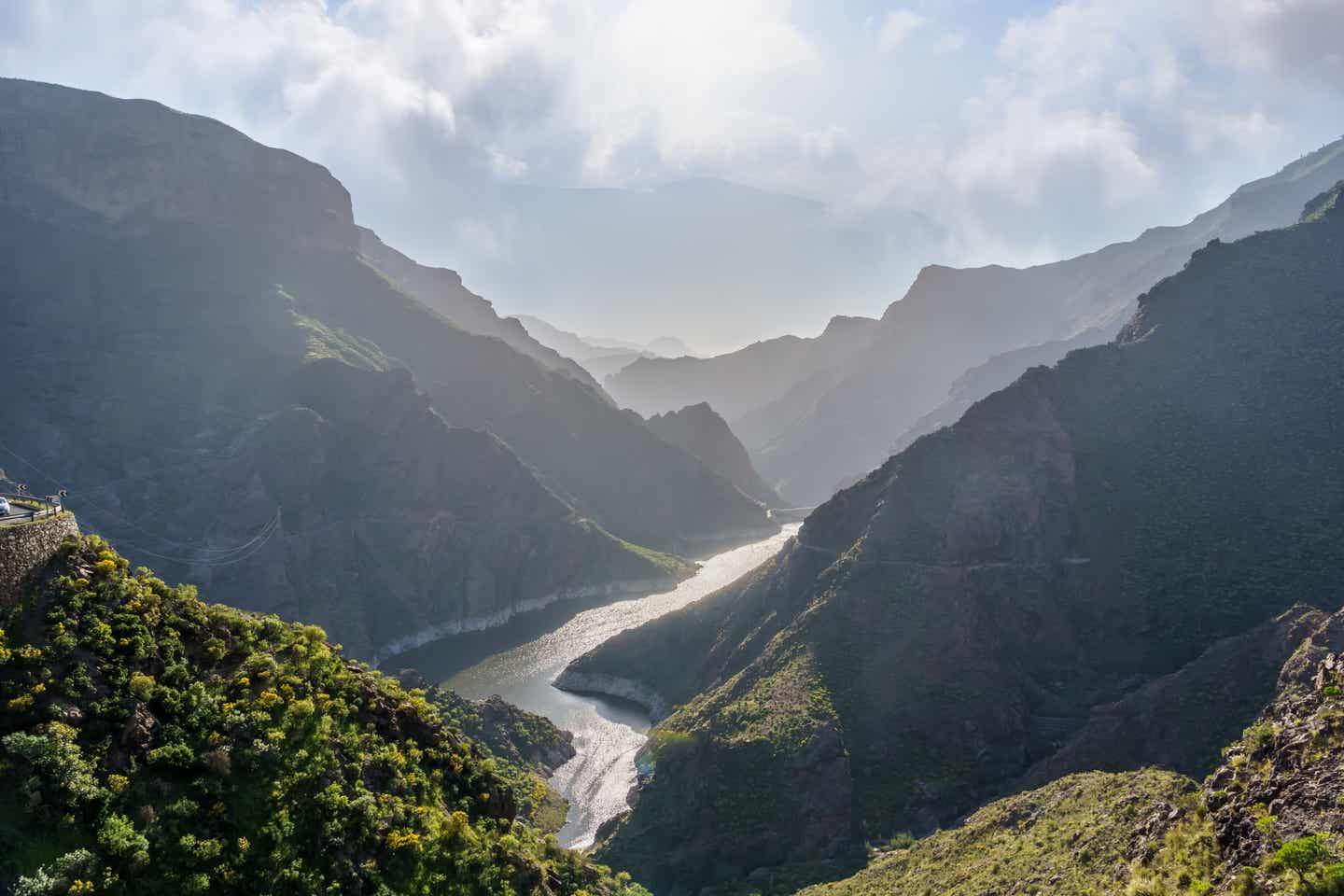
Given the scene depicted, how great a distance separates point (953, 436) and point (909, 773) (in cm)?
4099

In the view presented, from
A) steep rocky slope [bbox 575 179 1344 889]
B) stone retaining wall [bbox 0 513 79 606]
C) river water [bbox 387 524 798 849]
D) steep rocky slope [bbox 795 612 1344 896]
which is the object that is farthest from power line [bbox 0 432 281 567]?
steep rocky slope [bbox 795 612 1344 896]

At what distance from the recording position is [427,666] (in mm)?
132750

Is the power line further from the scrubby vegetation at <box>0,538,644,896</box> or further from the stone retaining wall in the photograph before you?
the stone retaining wall

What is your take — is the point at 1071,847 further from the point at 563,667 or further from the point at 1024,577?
the point at 563,667

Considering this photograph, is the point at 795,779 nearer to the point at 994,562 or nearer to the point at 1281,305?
the point at 994,562

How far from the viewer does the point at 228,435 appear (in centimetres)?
14975

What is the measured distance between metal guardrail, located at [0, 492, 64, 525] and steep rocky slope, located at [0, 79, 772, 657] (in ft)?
353

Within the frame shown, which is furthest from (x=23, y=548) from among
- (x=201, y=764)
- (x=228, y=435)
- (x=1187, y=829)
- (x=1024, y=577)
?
(x=228, y=435)

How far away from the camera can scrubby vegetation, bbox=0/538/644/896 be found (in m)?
21.8

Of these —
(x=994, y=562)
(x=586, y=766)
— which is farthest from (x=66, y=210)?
(x=994, y=562)

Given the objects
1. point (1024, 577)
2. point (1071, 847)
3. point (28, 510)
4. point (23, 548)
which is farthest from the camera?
point (1024, 577)

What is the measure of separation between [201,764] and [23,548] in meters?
9.82

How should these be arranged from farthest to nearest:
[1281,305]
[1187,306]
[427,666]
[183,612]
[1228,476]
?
[427,666] → [1187,306] → [1281,305] → [1228,476] → [183,612]

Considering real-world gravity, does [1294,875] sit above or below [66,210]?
below
